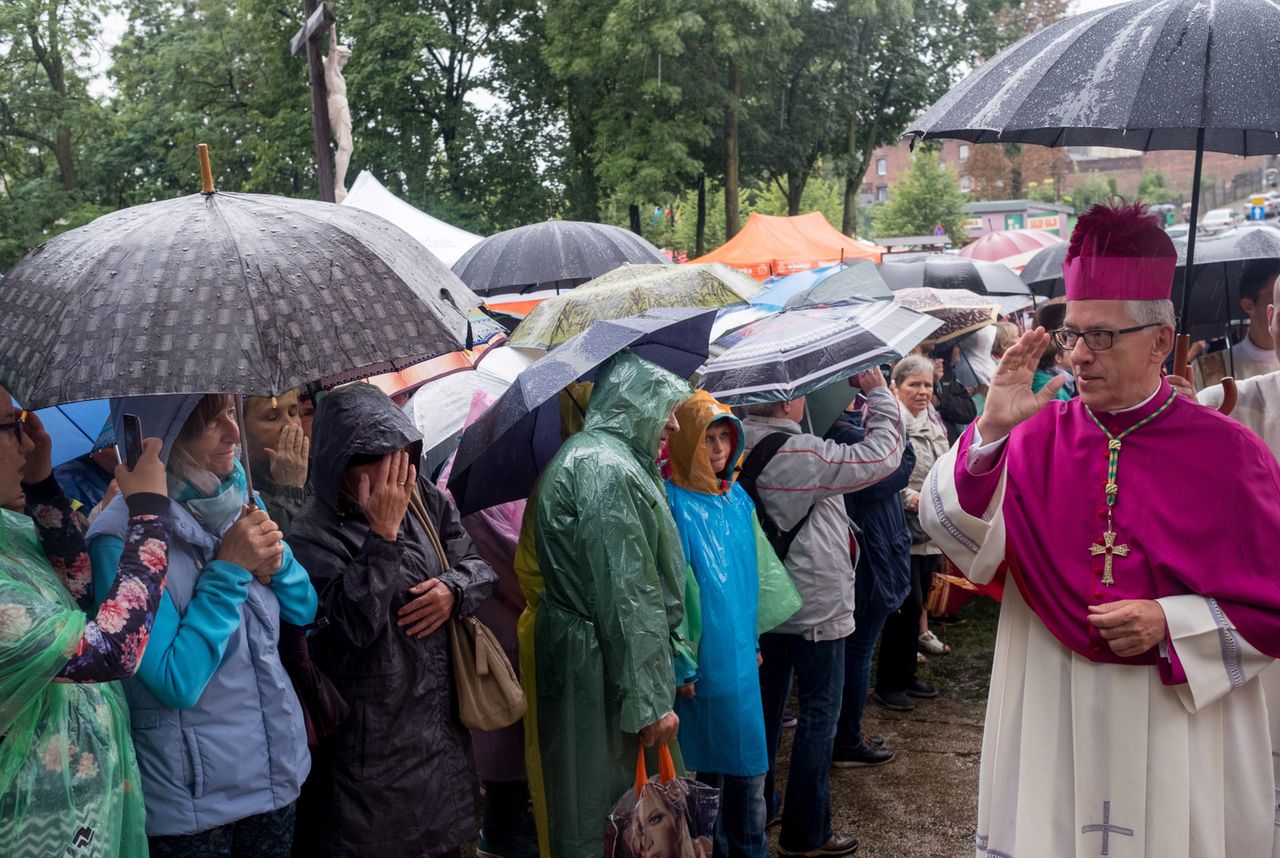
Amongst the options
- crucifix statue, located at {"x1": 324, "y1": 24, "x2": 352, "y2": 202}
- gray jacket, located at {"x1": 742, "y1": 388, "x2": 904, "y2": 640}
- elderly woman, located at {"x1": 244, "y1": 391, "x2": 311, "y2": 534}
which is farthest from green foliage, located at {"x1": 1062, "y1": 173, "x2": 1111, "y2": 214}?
elderly woman, located at {"x1": 244, "y1": 391, "x2": 311, "y2": 534}

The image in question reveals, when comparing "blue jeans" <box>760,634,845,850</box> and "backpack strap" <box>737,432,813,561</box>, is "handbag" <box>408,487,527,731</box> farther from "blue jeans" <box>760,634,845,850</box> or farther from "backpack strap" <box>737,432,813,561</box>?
"blue jeans" <box>760,634,845,850</box>

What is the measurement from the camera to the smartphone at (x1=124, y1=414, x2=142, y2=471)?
8.91 ft

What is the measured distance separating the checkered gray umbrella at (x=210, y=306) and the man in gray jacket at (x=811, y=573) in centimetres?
201

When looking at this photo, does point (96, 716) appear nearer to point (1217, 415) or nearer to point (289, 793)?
point (289, 793)

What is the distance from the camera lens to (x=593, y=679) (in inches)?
137

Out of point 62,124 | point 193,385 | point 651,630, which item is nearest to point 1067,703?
point 651,630

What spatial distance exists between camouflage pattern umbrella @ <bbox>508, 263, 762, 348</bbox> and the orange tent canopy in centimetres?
1100

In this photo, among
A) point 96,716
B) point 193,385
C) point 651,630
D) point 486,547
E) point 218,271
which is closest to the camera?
point 193,385

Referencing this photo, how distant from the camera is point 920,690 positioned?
6.38m

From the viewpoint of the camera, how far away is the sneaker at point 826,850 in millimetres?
4594

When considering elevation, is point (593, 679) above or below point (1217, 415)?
below

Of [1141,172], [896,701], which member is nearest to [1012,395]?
[896,701]

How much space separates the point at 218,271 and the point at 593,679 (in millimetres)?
1701

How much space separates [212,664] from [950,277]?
31.2ft
